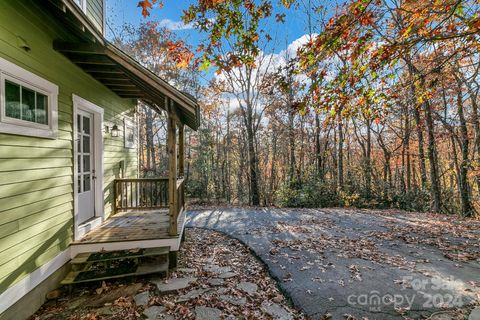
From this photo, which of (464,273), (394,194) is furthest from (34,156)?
(394,194)

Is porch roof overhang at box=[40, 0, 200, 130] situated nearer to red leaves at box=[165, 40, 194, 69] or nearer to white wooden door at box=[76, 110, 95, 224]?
red leaves at box=[165, 40, 194, 69]

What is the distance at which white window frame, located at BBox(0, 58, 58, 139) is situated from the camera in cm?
260

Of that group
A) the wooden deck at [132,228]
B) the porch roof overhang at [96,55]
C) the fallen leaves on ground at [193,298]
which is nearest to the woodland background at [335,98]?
the porch roof overhang at [96,55]

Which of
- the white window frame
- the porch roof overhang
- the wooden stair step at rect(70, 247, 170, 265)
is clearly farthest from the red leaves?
the wooden stair step at rect(70, 247, 170, 265)

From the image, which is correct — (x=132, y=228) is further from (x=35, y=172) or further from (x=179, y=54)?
(x=179, y=54)

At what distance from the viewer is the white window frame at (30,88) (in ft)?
8.54

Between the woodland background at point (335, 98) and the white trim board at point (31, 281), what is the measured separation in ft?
11.5

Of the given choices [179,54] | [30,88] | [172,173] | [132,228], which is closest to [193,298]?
[172,173]

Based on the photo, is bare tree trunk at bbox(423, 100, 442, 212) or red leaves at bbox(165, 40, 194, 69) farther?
bare tree trunk at bbox(423, 100, 442, 212)

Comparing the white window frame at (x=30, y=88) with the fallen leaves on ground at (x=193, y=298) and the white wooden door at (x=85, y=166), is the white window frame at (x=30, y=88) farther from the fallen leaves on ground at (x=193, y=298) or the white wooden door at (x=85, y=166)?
the fallen leaves on ground at (x=193, y=298)

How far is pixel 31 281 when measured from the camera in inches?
117

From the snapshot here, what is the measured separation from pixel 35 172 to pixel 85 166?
1.64 m

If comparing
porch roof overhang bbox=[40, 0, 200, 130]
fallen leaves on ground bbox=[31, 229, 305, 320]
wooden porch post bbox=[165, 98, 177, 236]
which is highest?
porch roof overhang bbox=[40, 0, 200, 130]

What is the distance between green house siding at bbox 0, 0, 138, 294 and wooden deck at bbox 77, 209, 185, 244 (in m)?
0.53
